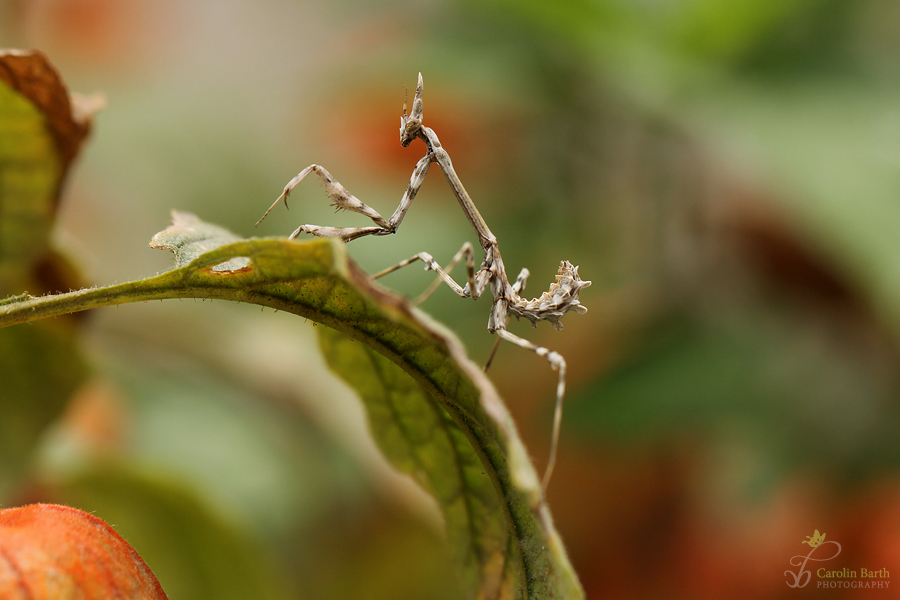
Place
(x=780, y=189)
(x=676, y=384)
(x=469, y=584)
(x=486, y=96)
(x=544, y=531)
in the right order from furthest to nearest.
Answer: (x=486, y=96)
(x=676, y=384)
(x=780, y=189)
(x=469, y=584)
(x=544, y=531)

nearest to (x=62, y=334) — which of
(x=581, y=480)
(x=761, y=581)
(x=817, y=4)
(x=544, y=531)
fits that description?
(x=544, y=531)

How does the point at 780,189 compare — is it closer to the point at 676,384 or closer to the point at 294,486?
the point at 676,384
